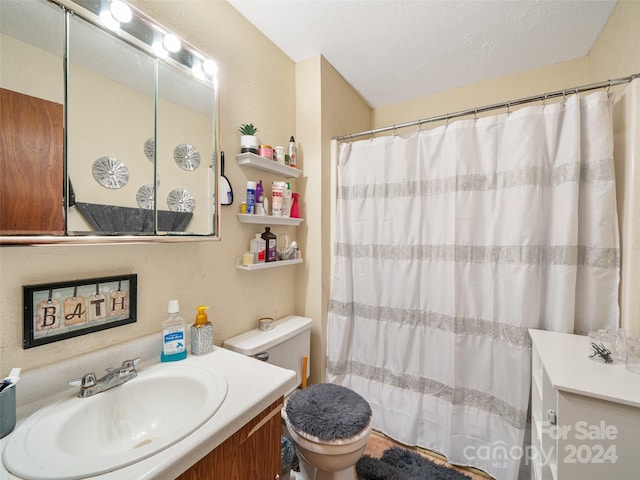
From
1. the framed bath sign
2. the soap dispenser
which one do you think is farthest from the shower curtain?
the framed bath sign

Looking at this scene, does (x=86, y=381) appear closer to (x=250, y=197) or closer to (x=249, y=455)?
(x=249, y=455)

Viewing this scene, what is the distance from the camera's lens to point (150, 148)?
958mm

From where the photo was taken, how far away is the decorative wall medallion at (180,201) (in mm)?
1021

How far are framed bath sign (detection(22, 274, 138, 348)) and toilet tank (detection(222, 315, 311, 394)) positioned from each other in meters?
0.48

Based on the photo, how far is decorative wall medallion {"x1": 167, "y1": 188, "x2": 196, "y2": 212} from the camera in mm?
1021

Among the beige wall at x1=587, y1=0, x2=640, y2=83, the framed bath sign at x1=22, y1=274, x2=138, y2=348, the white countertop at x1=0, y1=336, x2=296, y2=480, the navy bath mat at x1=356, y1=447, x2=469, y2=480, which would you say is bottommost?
the navy bath mat at x1=356, y1=447, x2=469, y2=480

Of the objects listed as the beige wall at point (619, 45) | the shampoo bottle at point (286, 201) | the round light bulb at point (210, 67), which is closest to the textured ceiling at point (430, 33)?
the beige wall at point (619, 45)

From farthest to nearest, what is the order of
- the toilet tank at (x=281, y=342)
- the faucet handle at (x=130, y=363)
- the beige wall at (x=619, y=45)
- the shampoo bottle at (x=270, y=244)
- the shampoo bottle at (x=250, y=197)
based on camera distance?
the shampoo bottle at (x=270, y=244) → the shampoo bottle at (x=250, y=197) → the toilet tank at (x=281, y=342) → the beige wall at (x=619, y=45) → the faucet handle at (x=130, y=363)

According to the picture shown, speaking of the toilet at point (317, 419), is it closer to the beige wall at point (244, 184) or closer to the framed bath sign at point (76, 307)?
the beige wall at point (244, 184)

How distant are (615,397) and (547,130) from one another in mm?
1122

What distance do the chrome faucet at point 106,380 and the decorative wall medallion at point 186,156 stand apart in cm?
74

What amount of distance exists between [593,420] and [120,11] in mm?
1959

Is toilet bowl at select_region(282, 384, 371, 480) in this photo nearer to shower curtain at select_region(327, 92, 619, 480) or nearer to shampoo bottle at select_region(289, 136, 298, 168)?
shower curtain at select_region(327, 92, 619, 480)

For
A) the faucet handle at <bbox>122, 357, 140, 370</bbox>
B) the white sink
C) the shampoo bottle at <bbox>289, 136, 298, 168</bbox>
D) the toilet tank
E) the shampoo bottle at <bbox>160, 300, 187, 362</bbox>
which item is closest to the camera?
the white sink
